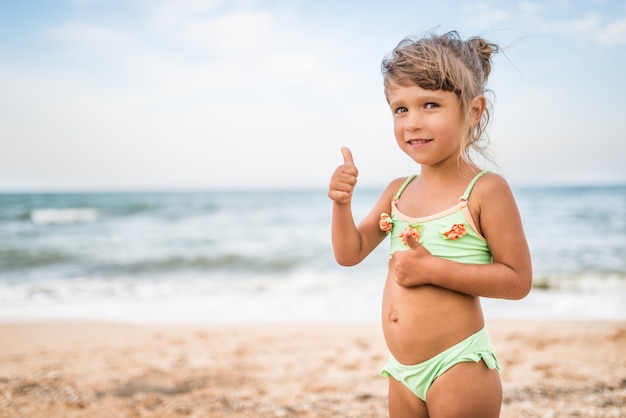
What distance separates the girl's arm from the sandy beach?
6.18ft

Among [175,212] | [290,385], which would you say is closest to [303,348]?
[290,385]

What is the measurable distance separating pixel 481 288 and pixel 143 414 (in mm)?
2513

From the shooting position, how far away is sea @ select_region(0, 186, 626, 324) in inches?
265

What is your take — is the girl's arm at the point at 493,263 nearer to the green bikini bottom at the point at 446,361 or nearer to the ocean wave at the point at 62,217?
the green bikini bottom at the point at 446,361

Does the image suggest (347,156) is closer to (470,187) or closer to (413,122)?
(413,122)

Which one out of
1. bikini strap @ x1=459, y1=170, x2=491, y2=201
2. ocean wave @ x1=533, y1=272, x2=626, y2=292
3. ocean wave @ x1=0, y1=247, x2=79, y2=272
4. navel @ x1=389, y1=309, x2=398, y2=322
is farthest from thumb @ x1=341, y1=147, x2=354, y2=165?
ocean wave @ x1=0, y1=247, x2=79, y2=272

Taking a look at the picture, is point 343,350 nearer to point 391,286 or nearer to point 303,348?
point 303,348

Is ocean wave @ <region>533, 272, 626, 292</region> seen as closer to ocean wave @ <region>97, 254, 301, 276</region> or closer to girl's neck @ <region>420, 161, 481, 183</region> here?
ocean wave @ <region>97, 254, 301, 276</region>

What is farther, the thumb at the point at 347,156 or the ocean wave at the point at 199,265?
the ocean wave at the point at 199,265

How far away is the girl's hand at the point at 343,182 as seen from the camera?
6.06 ft

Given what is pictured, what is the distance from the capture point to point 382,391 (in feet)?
12.2

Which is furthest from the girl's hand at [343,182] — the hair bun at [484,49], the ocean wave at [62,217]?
the ocean wave at [62,217]

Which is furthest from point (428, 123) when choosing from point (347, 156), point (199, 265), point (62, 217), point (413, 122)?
point (62, 217)

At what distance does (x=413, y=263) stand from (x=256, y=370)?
2.88m
